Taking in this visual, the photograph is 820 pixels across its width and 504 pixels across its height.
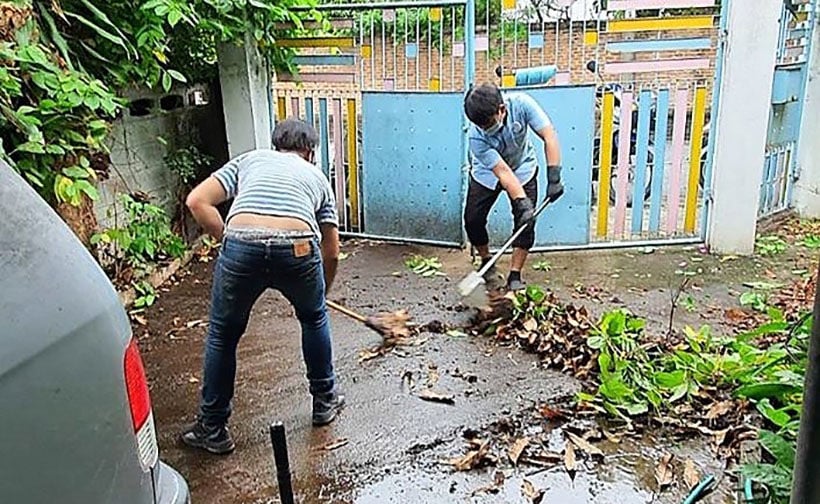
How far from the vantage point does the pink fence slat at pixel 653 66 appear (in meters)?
5.84

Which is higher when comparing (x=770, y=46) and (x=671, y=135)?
(x=770, y=46)

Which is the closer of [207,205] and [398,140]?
[207,205]

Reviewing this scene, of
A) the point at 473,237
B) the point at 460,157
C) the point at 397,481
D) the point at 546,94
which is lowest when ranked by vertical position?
the point at 397,481

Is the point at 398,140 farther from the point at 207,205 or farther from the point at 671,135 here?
the point at 207,205

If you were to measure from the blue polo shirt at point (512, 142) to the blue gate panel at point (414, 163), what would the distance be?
938 millimetres

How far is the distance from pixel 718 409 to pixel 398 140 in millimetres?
3694

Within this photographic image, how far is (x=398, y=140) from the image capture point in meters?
6.31

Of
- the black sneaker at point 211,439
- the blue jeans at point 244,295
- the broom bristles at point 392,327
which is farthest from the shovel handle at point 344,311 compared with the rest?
the black sneaker at point 211,439

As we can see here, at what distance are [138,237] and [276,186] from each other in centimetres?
240

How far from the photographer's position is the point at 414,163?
6305 mm

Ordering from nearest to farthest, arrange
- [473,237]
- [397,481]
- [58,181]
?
1. [397,481]
2. [58,181]
3. [473,237]

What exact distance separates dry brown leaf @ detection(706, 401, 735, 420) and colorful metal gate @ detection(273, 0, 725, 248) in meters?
3.01

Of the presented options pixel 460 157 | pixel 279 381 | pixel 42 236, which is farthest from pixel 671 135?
pixel 42 236

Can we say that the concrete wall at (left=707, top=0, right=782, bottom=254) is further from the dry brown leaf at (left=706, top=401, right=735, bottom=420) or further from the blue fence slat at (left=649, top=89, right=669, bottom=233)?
the dry brown leaf at (left=706, top=401, right=735, bottom=420)
